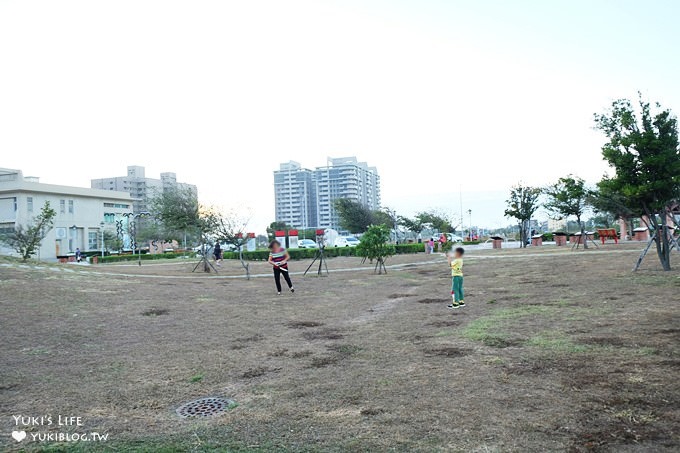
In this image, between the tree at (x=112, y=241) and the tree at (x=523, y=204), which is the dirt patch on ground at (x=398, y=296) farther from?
the tree at (x=112, y=241)

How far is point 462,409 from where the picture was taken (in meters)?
4.24

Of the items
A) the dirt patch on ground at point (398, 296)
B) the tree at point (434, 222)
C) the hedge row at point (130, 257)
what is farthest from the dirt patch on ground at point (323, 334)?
the tree at point (434, 222)

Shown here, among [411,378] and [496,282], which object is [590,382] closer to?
[411,378]

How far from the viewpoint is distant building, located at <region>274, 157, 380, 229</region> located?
153 m

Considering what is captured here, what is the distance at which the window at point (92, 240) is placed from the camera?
66.3 meters

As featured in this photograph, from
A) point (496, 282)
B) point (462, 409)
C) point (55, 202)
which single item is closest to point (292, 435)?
point (462, 409)

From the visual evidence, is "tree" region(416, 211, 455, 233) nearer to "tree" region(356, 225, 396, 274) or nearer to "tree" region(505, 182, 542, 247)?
"tree" region(505, 182, 542, 247)

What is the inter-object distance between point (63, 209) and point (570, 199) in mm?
62553

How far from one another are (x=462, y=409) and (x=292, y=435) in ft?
5.17

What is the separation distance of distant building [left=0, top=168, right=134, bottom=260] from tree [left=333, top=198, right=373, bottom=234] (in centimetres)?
3446

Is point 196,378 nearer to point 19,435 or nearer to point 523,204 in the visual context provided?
point 19,435

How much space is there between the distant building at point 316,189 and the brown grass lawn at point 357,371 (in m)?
138

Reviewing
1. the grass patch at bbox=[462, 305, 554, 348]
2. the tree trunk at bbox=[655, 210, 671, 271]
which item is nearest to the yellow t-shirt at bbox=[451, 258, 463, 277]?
the grass patch at bbox=[462, 305, 554, 348]

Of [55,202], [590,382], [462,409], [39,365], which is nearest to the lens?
[462,409]
